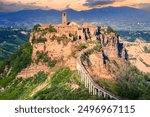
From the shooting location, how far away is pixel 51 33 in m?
89.1

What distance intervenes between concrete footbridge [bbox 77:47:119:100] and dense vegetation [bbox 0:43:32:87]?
18.5 meters

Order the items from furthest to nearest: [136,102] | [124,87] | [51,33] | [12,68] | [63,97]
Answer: [12,68], [51,33], [124,87], [63,97], [136,102]

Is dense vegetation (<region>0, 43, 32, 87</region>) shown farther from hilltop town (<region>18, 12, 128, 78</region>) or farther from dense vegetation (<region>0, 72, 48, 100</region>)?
dense vegetation (<region>0, 72, 48, 100</region>)

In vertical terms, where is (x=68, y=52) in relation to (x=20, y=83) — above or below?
above

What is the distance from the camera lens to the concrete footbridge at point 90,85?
66.2 metres

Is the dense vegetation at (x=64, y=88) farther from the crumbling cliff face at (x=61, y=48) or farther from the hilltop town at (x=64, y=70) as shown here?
the crumbling cliff face at (x=61, y=48)

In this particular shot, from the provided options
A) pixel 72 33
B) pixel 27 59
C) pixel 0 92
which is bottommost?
pixel 0 92

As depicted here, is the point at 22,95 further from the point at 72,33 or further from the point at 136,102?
the point at 136,102

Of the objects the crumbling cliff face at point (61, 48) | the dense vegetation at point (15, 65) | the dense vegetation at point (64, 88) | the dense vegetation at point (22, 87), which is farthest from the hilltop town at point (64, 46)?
the dense vegetation at point (64, 88)

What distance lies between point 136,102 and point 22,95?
2014 inches

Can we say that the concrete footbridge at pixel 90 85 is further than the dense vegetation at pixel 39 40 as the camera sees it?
No

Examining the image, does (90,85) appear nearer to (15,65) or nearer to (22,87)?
(22,87)

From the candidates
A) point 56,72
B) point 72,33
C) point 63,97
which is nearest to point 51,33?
point 72,33

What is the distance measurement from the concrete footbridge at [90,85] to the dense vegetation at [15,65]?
1852cm
